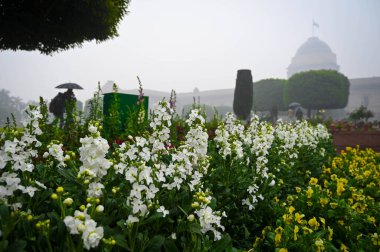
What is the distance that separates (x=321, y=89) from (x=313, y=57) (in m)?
121

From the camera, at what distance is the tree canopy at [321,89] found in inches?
1654

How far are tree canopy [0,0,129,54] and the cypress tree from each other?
34.6 ft

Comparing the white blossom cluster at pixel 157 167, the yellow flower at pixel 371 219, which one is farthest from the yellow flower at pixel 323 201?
the white blossom cluster at pixel 157 167

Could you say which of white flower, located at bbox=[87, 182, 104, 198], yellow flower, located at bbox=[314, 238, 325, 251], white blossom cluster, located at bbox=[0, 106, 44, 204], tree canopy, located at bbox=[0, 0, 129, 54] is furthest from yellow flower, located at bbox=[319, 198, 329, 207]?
tree canopy, located at bbox=[0, 0, 129, 54]

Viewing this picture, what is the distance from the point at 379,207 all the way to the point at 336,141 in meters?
12.3

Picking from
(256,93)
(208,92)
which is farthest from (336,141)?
(208,92)

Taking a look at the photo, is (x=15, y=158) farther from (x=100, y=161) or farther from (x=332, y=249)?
(x=332, y=249)

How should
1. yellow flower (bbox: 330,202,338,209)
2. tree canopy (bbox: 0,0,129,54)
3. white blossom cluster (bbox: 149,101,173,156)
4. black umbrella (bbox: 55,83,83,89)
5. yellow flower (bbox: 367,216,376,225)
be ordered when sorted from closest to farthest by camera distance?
white blossom cluster (bbox: 149,101,173,156), yellow flower (bbox: 367,216,376,225), yellow flower (bbox: 330,202,338,209), tree canopy (bbox: 0,0,129,54), black umbrella (bbox: 55,83,83,89)

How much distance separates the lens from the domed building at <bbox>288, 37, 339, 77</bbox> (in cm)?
14750

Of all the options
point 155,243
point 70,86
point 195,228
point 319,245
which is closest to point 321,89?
point 70,86

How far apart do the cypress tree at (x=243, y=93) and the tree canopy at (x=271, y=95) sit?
90.5 feet

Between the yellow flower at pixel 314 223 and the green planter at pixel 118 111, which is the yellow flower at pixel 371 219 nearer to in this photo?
the yellow flower at pixel 314 223

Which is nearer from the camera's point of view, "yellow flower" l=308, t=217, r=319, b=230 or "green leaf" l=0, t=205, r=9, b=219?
"green leaf" l=0, t=205, r=9, b=219

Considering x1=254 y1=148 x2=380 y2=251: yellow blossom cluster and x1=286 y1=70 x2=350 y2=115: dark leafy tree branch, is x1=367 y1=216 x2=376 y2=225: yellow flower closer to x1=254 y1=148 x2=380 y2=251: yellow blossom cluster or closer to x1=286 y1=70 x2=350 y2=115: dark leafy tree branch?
x1=254 y1=148 x2=380 y2=251: yellow blossom cluster
